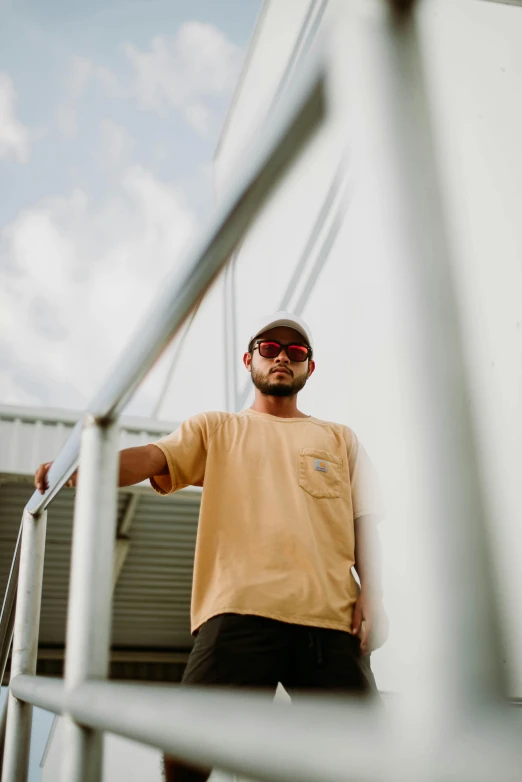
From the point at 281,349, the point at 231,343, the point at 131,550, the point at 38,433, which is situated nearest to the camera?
the point at 281,349

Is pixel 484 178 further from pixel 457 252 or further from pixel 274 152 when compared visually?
pixel 457 252

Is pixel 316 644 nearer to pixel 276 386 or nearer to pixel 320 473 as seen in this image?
pixel 320 473

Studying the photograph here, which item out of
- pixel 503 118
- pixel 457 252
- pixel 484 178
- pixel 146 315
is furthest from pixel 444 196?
pixel 503 118

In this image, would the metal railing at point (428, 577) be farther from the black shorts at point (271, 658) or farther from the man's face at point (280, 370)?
the man's face at point (280, 370)

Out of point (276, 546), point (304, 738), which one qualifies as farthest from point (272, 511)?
point (304, 738)

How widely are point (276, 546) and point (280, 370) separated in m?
0.48

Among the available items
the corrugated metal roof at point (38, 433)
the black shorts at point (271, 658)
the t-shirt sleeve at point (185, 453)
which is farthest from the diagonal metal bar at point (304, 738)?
the corrugated metal roof at point (38, 433)

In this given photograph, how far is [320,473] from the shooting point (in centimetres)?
149

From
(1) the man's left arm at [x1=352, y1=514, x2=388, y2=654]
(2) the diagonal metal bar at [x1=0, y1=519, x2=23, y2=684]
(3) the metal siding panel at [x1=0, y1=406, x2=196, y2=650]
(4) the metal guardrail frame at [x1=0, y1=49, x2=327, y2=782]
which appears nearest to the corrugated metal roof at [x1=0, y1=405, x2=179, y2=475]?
(3) the metal siding panel at [x1=0, y1=406, x2=196, y2=650]

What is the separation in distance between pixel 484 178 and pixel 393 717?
2166 millimetres

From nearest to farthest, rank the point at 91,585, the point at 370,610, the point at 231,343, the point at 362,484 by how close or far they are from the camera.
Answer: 1. the point at 91,585
2. the point at 370,610
3. the point at 362,484
4. the point at 231,343

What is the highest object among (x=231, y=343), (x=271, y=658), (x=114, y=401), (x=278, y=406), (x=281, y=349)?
(x=231, y=343)

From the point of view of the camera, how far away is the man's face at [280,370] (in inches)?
64.5

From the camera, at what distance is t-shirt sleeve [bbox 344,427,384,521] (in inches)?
60.7
